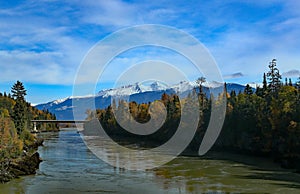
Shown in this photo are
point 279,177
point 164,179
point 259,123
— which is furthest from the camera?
point 259,123

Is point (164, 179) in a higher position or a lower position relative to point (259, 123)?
lower

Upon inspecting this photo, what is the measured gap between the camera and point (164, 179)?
31.3m

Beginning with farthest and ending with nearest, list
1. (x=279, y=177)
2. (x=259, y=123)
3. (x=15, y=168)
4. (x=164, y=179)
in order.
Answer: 1. (x=259, y=123)
2. (x=15, y=168)
3. (x=279, y=177)
4. (x=164, y=179)

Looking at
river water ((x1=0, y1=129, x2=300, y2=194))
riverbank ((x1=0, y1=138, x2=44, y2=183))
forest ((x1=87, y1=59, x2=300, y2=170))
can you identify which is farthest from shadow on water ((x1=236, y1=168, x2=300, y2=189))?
riverbank ((x1=0, y1=138, x2=44, y2=183))

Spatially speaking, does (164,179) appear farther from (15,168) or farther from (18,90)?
(18,90)

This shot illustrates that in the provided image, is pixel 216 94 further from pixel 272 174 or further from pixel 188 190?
pixel 188 190

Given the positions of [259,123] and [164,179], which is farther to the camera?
[259,123]

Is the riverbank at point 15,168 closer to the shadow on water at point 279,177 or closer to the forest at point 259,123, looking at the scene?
the shadow on water at point 279,177

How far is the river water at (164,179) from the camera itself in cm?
2727

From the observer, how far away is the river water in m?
27.3

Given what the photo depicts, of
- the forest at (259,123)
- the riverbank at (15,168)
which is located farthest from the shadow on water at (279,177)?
the riverbank at (15,168)

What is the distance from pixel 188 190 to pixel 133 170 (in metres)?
9.73

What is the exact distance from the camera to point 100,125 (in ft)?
414

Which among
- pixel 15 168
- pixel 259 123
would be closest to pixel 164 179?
pixel 15 168
